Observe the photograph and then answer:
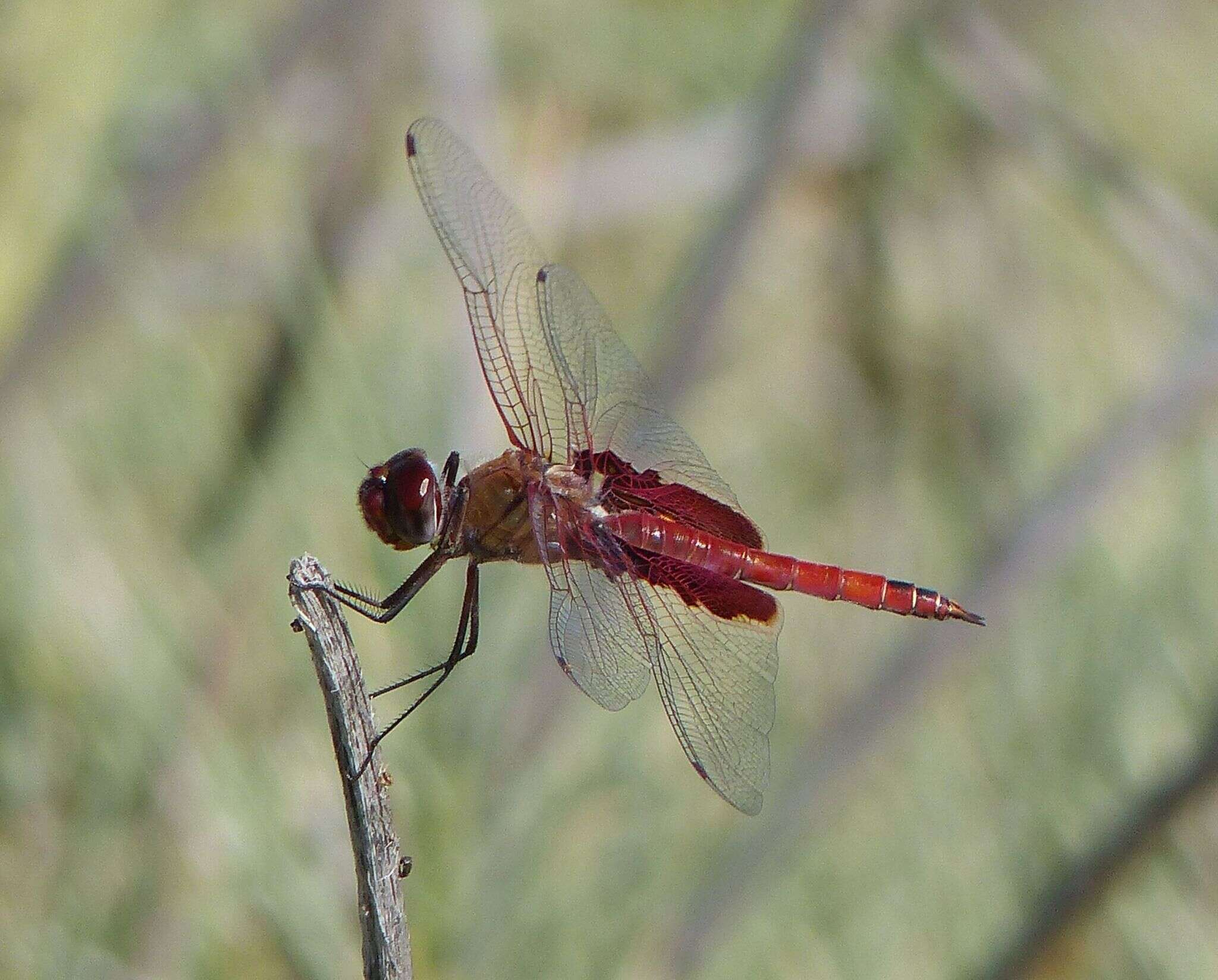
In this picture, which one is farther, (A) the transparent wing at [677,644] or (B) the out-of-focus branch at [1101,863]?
(A) the transparent wing at [677,644]

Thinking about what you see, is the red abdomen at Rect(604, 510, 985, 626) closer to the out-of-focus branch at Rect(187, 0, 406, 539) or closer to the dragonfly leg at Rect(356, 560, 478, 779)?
the dragonfly leg at Rect(356, 560, 478, 779)

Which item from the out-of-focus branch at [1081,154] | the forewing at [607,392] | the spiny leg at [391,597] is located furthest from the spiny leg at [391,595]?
the out-of-focus branch at [1081,154]

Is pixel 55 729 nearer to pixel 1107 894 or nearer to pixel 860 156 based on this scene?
pixel 1107 894

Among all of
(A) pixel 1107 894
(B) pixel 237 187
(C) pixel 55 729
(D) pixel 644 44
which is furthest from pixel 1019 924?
(D) pixel 644 44

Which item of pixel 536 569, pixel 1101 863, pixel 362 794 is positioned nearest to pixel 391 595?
pixel 536 569

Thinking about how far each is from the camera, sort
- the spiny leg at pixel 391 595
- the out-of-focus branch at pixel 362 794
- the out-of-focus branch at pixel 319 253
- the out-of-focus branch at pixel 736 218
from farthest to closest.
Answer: the out-of-focus branch at pixel 736 218, the out-of-focus branch at pixel 319 253, the spiny leg at pixel 391 595, the out-of-focus branch at pixel 362 794

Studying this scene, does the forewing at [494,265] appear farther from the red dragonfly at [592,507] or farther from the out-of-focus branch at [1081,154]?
the out-of-focus branch at [1081,154]
